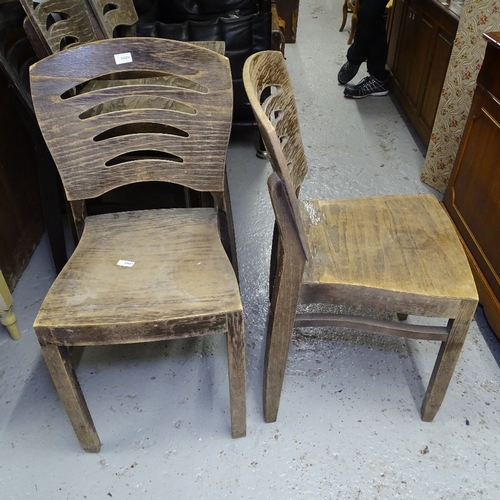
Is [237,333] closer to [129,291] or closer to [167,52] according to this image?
[129,291]

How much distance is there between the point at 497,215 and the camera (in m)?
1.35

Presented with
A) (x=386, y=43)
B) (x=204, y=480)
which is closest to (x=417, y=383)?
(x=204, y=480)

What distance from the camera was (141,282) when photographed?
1.03 meters

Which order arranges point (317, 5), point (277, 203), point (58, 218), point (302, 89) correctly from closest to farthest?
1. point (277, 203)
2. point (58, 218)
3. point (302, 89)
4. point (317, 5)

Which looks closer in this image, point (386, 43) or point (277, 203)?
point (277, 203)

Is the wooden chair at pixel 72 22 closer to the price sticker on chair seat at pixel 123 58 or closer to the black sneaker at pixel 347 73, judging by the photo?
the price sticker on chair seat at pixel 123 58

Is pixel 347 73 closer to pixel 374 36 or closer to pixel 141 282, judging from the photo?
pixel 374 36

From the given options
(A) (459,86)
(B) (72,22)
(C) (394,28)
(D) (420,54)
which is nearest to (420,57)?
(D) (420,54)

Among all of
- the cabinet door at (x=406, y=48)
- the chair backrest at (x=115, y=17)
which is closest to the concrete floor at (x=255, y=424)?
the chair backrest at (x=115, y=17)

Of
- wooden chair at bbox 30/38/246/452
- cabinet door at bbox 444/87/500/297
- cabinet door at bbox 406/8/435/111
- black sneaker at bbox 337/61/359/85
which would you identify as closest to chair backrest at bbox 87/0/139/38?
wooden chair at bbox 30/38/246/452

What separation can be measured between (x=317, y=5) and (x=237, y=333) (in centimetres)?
471

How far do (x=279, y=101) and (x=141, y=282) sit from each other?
0.50m

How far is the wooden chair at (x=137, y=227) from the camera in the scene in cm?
95

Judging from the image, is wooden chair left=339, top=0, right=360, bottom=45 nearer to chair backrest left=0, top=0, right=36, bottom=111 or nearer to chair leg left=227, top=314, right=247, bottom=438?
chair backrest left=0, top=0, right=36, bottom=111
